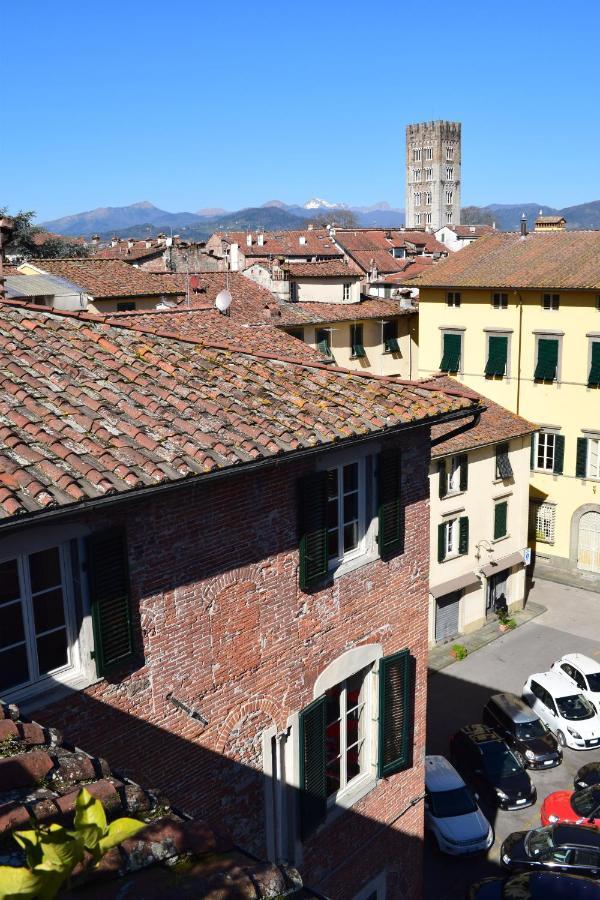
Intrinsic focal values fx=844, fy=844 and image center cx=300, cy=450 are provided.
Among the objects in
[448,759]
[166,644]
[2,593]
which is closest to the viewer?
[2,593]

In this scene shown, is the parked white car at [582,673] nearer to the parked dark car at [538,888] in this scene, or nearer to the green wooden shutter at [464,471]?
the green wooden shutter at [464,471]

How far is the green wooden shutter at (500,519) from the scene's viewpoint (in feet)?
99.3

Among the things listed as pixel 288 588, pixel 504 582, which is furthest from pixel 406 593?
pixel 504 582

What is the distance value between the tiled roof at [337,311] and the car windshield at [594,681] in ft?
60.2

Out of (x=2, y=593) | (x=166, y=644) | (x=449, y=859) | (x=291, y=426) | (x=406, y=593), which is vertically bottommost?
(x=449, y=859)

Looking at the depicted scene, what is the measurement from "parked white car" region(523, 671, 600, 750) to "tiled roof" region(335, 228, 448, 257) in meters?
65.1

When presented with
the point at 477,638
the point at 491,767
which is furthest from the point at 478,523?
the point at 491,767

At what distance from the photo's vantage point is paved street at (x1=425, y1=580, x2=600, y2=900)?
62.5ft

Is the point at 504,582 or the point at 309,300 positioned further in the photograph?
the point at 309,300

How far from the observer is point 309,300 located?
1636 inches

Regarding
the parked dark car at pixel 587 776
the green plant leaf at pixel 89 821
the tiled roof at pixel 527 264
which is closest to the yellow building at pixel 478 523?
the tiled roof at pixel 527 264

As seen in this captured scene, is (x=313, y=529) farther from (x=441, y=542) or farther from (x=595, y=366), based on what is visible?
(x=595, y=366)

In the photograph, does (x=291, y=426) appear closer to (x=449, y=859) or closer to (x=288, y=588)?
(x=288, y=588)

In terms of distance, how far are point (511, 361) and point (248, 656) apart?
94.2ft
